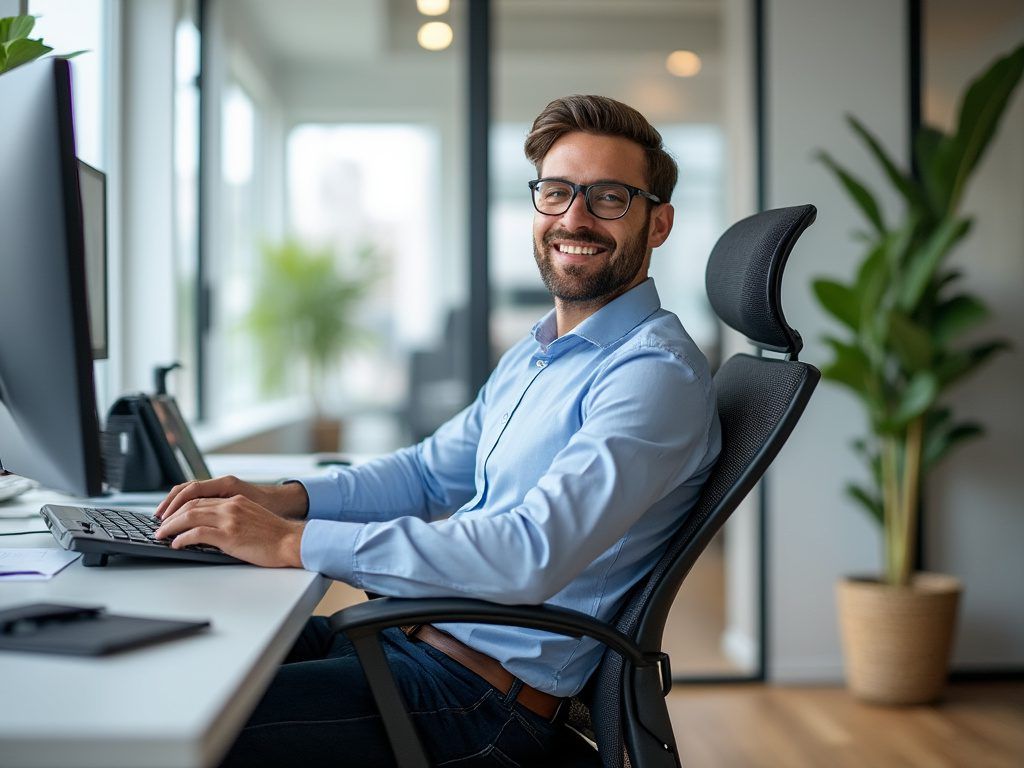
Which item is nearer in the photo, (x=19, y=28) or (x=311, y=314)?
(x=19, y=28)

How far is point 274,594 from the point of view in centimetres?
115

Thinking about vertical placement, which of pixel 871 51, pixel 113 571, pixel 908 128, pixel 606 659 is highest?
pixel 871 51

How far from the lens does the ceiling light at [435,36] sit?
367cm

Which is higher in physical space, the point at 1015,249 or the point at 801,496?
the point at 1015,249

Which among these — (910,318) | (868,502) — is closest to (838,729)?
(868,502)

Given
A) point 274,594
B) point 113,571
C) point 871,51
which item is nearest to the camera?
point 274,594

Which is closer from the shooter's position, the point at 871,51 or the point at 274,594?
the point at 274,594

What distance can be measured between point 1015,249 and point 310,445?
2638 millimetres

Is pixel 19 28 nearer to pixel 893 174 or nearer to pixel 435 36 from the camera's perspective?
pixel 435 36

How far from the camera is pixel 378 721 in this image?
50.6 inches

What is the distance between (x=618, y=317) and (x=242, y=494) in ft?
2.04

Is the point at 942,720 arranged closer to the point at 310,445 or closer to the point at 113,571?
the point at 310,445

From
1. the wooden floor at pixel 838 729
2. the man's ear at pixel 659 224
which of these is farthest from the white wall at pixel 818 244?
the man's ear at pixel 659 224

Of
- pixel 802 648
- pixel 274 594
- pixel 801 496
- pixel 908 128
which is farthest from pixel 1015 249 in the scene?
pixel 274 594
